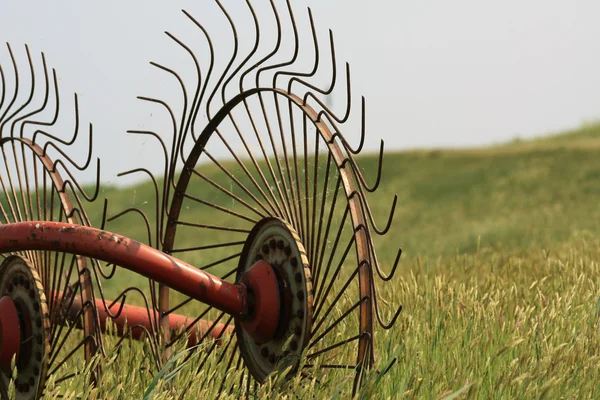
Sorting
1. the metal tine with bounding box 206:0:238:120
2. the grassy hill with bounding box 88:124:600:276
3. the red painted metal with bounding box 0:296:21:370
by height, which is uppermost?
the metal tine with bounding box 206:0:238:120

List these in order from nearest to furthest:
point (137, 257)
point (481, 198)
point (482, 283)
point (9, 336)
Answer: point (137, 257) → point (9, 336) → point (482, 283) → point (481, 198)

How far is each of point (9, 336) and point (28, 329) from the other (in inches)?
3.1

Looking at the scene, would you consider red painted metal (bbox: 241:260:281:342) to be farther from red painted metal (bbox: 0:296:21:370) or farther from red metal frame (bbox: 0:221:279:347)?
red painted metal (bbox: 0:296:21:370)

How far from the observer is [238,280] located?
3178mm

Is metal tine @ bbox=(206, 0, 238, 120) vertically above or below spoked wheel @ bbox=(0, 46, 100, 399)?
above

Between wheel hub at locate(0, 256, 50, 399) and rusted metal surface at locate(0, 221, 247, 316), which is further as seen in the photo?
wheel hub at locate(0, 256, 50, 399)

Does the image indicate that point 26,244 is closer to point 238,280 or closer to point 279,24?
point 238,280

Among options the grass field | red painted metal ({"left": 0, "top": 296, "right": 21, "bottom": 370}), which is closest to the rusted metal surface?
the grass field

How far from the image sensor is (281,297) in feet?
9.87

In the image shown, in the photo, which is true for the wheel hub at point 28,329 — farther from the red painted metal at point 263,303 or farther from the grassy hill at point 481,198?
the grassy hill at point 481,198

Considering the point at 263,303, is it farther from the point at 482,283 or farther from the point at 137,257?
the point at 482,283

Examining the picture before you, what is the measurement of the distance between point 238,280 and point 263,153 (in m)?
0.55

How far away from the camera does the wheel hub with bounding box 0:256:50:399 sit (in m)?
3.26

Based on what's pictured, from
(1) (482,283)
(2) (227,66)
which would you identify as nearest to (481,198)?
(1) (482,283)
